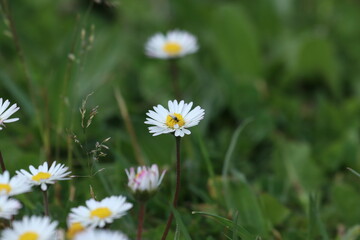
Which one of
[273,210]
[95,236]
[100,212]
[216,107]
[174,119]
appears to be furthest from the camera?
[216,107]

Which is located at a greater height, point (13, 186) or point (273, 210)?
point (13, 186)

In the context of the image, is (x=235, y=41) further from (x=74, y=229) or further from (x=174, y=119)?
(x=74, y=229)

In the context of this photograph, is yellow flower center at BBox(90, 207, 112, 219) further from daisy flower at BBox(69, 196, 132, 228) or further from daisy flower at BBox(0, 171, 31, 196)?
daisy flower at BBox(0, 171, 31, 196)

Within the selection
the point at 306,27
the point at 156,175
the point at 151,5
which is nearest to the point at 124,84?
the point at 151,5

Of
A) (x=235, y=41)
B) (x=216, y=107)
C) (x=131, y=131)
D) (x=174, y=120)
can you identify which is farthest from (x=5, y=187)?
(x=235, y=41)

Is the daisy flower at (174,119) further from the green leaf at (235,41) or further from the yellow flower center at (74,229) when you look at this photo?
the green leaf at (235,41)

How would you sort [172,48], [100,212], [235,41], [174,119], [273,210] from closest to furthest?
[100,212] → [174,119] → [273,210] → [172,48] → [235,41]
